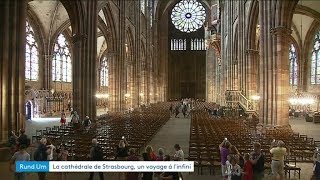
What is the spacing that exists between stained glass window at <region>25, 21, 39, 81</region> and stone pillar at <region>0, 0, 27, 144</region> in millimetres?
27367

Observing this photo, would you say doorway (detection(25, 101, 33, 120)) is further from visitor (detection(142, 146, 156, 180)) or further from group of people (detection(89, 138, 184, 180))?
visitor (detection(142, 146, 156, 180))

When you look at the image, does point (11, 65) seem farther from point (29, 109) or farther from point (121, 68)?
point (29, 109)

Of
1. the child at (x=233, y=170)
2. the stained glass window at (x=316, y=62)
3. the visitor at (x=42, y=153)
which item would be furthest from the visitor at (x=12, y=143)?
the stained glass window at (x=316, y=62)

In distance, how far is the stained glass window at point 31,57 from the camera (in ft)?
144

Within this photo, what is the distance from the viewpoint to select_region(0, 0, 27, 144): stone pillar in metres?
17.0

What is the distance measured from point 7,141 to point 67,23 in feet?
111

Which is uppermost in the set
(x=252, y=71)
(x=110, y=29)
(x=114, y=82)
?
(x=110, y=29)

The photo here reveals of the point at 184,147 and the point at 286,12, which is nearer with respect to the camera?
the point at 184,147

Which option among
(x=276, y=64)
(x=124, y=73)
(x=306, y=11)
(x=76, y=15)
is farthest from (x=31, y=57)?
(x=306, y=11)

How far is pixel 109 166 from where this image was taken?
28.3 feet

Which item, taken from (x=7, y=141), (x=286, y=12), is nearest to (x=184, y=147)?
Result: (x=7, y=141)

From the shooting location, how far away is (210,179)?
1209cm

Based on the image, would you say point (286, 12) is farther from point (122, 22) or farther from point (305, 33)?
point (305, 33)

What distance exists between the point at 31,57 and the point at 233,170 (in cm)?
4105
